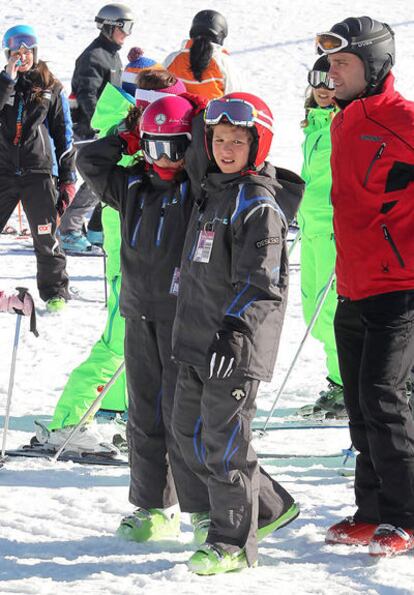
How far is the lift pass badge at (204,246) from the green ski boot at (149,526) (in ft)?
3.51

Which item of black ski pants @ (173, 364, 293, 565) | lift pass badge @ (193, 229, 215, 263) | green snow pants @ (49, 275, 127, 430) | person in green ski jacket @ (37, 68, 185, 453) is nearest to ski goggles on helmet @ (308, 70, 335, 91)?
person in green ski jacket @ (37, 68, 185, 453)

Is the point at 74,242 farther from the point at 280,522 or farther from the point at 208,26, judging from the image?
the point at 280,522

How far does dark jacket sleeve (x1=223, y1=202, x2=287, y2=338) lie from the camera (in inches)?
153

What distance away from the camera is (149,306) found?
173 inches

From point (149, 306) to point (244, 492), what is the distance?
2.65ft

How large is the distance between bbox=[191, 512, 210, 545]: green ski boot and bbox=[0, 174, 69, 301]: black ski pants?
178 inches

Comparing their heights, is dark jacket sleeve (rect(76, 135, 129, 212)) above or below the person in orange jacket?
below

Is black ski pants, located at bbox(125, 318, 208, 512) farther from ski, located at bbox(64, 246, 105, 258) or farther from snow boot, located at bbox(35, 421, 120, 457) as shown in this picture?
ski, located at bbox(64, 246, 105, 258)

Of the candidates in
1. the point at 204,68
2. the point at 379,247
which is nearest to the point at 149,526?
the point at 379,247

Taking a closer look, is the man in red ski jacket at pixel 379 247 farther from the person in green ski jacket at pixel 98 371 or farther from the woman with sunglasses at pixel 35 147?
the woman with sunglasses at pixel 35 147

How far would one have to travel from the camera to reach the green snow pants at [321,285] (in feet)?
21.0

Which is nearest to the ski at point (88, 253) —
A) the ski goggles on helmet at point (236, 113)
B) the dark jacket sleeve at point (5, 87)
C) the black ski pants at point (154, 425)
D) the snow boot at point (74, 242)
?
the snow boot at point (74, 242)

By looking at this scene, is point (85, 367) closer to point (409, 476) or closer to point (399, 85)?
point (409, 476)

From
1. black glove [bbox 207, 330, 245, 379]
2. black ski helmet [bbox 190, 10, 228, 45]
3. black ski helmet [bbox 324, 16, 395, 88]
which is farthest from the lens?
black ski helmet [bbox 190, 10, 228, 45]
